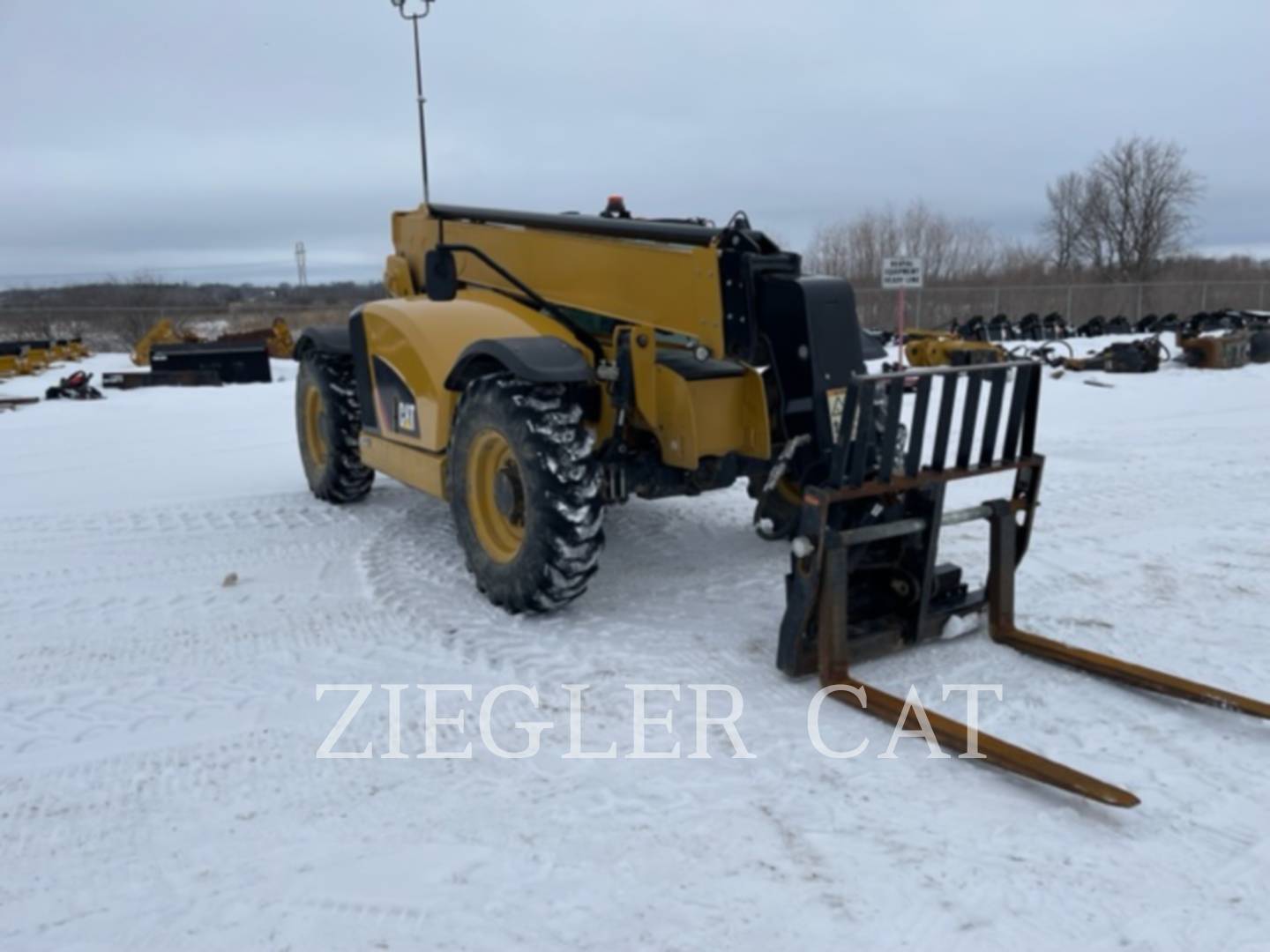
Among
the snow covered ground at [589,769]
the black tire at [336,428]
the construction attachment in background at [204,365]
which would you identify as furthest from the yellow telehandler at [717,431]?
the construction attachment in background at [204,365]

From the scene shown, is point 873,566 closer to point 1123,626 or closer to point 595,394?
point 1123,626

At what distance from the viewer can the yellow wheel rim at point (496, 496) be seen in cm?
492

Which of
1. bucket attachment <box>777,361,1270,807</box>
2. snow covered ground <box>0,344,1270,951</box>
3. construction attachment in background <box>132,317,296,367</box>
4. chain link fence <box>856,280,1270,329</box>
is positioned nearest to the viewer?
snow covered ground <box>0,344,1270,951</box>

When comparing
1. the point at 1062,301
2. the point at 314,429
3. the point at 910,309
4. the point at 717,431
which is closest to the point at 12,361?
the point at 314,429

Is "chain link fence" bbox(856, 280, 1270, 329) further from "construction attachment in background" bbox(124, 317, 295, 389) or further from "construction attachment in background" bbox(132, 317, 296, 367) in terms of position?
"construction attachment in background" bbox(124, 317, 295, 389)

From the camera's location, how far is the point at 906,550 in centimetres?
438

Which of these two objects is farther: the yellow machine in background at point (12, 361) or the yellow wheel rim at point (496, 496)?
the yellow machine in background at point (12, 361)

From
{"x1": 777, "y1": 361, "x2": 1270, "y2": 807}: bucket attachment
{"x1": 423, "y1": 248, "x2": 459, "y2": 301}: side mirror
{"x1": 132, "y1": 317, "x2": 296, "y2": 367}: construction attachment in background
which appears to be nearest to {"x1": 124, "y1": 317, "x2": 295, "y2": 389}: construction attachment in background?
{"x1": 132, "y1": 317, "x2": 296, "y2": 367}: construction attachment in background

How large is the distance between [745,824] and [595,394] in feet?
8.71

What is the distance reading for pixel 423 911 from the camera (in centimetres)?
270

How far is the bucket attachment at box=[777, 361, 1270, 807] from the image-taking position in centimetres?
390

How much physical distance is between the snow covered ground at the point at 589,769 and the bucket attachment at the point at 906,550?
4.4 inches

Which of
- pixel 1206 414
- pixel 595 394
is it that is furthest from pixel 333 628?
pixel 1206 414

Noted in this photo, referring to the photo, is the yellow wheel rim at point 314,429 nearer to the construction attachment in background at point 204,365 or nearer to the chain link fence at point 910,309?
the construction attachment in background at point 204,365
